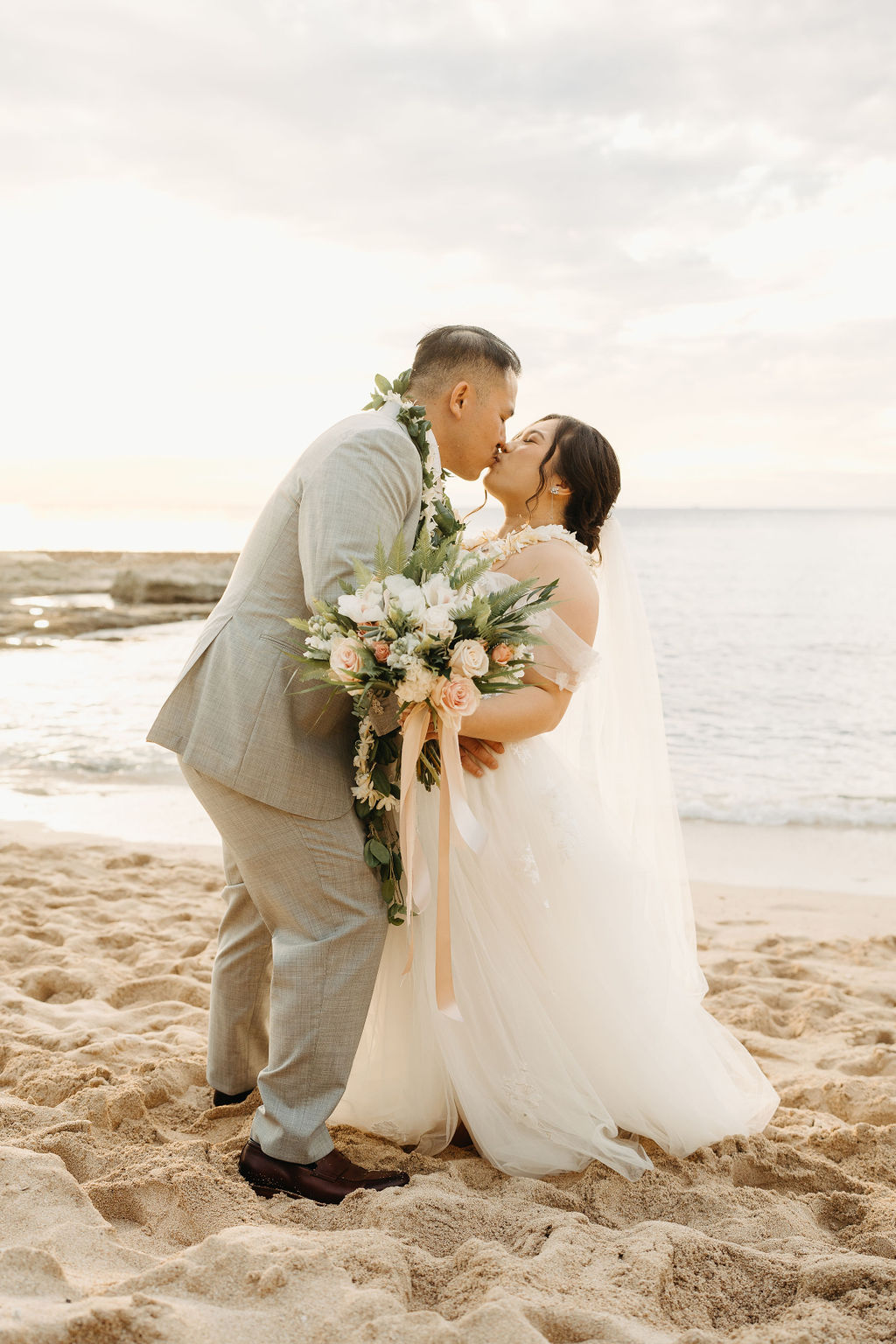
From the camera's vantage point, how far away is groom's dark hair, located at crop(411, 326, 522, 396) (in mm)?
3322

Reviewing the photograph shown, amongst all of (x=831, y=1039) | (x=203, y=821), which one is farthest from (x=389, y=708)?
(x=203, y=821)

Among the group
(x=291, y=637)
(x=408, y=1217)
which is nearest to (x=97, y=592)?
(x=291, y=637)

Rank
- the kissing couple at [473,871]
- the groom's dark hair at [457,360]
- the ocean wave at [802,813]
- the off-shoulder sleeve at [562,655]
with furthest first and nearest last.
→ 1. the ocean wave at [802,813]
2. the groom's dark hair at [457,360]
3. the off-shoulder sleeve at [562,655]
4. the kissing couple at [473,871]

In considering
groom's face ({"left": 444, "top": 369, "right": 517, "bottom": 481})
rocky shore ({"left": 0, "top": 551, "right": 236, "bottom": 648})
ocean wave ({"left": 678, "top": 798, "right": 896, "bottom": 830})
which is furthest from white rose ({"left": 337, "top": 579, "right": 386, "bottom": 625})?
rocky shore ({"left": 0, "top": 551, "right": 236, "bottom": 648})

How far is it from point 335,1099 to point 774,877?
4769 millimetres

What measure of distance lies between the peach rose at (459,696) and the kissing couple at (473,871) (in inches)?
14.8

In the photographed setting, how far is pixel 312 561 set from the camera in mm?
2641

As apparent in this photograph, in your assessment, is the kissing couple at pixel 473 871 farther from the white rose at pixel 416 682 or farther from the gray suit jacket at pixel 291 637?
the white rose at pixel 416 682

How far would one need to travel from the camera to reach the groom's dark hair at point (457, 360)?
3.32 m

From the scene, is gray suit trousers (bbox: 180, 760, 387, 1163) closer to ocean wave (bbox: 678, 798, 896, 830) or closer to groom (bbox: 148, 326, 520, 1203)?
groom (bbox: 148, 326, 520, 1203)

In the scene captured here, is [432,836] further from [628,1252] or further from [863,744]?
[863,744]

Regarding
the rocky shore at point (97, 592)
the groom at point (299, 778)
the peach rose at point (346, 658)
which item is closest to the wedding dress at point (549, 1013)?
the groom at point (299, 778)

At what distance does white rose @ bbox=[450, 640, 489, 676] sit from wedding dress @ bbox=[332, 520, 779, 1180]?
705 mm

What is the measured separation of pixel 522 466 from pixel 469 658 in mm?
1305
